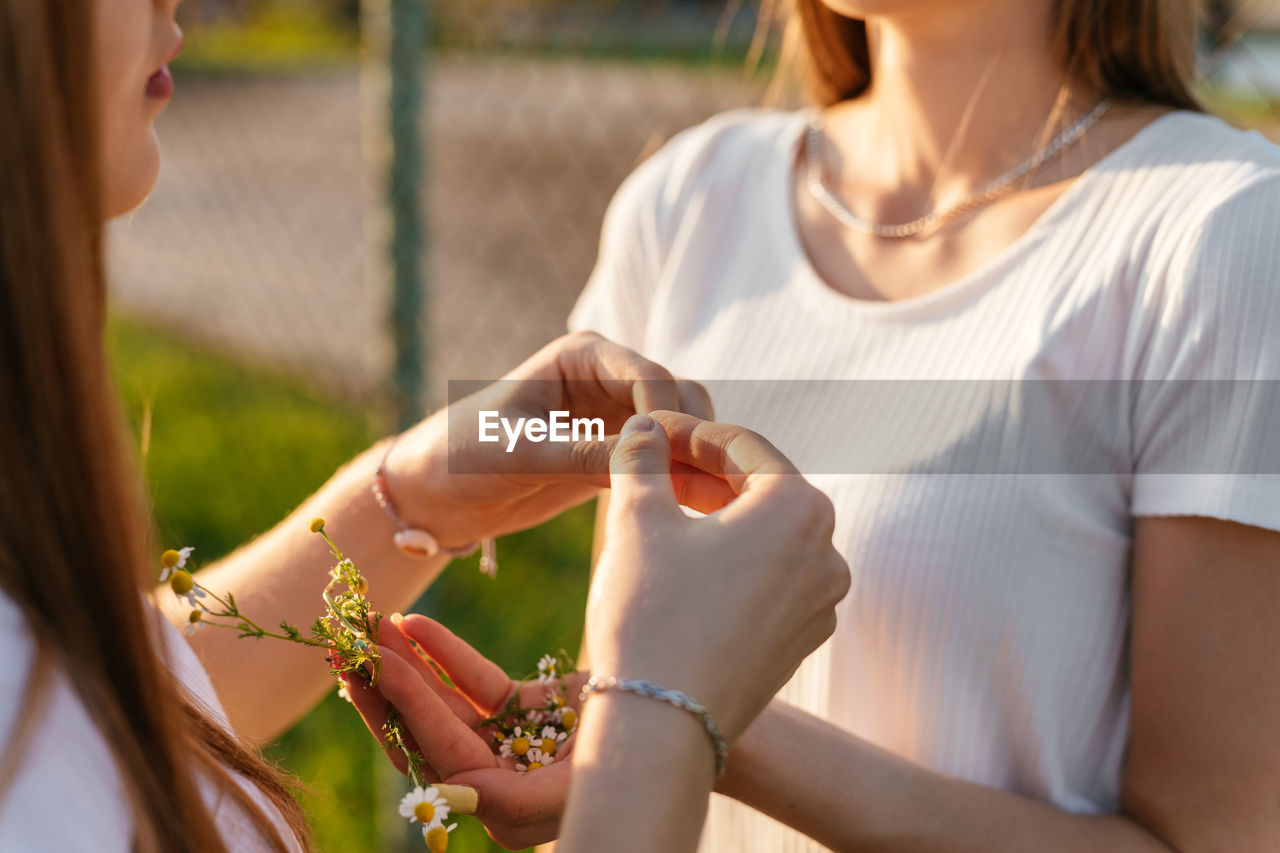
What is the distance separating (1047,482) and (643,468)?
525 mm

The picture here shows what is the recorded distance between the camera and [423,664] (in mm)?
995

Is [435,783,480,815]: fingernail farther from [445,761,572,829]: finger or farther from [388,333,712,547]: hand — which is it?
[388,333,712,547]: hand

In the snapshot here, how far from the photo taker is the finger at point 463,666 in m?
1.00

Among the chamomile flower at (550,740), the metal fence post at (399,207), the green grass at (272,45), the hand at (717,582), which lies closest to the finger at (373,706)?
the chamomile flower at (550,740)

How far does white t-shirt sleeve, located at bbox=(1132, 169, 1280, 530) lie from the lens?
39.6 inches

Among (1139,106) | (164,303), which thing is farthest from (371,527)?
(164,303)

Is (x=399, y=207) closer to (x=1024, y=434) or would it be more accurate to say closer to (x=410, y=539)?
(x=410, y=539)

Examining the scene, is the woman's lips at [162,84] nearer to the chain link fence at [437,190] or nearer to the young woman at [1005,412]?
the young woman at [1005,412]

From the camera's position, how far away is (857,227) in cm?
142

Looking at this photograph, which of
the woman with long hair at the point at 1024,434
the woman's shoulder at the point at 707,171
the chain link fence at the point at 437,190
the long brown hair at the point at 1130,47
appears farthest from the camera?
the chain link fence at the point at 437,190

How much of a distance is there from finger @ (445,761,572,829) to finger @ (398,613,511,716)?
0.41 feet

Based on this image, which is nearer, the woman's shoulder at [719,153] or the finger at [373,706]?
the finger at [373,706]

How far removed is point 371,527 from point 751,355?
50 cm

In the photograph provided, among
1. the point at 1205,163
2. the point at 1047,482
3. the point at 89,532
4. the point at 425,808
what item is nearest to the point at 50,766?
the point at 89,532
